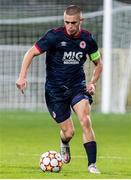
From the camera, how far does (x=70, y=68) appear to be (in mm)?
12594

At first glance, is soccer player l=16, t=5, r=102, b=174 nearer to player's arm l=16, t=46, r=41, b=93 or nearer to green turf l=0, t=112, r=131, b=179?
player's arm l=16, t=46, r=41, b=93

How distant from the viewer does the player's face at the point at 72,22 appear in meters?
12.0

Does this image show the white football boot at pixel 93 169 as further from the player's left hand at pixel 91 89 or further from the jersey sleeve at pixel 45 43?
the jersey sleeve at pixel 45 43

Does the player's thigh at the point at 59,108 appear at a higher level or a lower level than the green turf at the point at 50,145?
higher

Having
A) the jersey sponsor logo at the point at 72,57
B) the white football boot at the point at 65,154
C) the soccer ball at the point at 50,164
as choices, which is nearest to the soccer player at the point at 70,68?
the jersey sponsor logo at the point at 72,57

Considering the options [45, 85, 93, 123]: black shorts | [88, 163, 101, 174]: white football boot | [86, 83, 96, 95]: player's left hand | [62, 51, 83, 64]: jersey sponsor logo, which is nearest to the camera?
[88, 163, 101, 174]: white football boot

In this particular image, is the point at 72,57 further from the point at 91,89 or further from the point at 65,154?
the point at 65,154

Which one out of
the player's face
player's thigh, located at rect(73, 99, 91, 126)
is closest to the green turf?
player's thigh, located at rect(73, 99, 91, 126)

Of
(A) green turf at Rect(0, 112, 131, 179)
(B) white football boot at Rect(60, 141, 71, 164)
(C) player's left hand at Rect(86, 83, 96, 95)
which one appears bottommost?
(A) green turf at Rect(0, 112, 131, 179)

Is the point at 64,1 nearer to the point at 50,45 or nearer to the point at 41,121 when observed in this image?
the point at 41,121

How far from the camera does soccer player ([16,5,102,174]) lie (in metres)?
12.0

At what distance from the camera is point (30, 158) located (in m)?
14.3

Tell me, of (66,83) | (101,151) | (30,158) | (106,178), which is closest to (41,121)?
(101,151)

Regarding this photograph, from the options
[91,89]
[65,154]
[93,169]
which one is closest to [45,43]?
[91,89]
